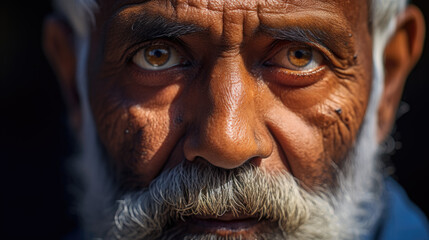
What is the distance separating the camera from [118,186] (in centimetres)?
195

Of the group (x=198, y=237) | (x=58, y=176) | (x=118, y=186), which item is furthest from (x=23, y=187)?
(x=198, y=237)

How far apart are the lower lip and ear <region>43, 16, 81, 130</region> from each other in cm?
101

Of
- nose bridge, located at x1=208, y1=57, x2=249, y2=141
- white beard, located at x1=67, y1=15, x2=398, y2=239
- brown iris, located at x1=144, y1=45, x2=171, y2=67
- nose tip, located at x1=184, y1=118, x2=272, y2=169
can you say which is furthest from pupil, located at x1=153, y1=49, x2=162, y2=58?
white beard, located at x1=67, y1=15, x2=398, y2=239

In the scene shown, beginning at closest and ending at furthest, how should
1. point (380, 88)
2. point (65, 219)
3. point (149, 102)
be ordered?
point (149, 102) < point (380, 88) < point (65, 219)

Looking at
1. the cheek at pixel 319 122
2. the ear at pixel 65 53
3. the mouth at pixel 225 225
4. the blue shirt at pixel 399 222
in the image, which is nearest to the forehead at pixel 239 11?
the cheek at pixel 319 122

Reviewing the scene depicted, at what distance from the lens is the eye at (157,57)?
1768mm

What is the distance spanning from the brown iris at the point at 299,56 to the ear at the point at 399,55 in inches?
26.5

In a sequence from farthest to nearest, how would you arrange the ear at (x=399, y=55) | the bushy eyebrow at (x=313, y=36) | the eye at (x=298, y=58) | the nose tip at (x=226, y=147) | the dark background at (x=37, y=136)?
the dark background at (x=37, y=136)
the ear at (x=399, y=55)
the eye at (x=298, y=58)
the bushy eyebrow at (x=313, y=36)
the nose tip at (x=226, y=147)

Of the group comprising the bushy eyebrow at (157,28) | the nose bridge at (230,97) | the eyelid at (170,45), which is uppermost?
the bushy eyebrow at (157,28)

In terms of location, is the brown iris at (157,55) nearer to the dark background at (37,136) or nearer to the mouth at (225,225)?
the mouth at (225,225)

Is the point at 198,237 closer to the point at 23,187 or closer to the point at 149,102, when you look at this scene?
the point at 149,102

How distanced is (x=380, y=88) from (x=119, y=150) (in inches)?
47.8

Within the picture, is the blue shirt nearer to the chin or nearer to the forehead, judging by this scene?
the chin

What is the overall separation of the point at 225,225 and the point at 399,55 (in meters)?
1.24
